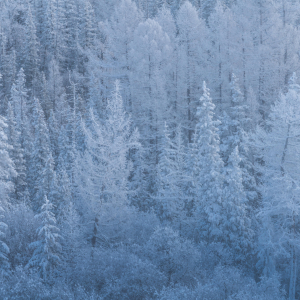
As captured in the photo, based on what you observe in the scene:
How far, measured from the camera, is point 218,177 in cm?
2006

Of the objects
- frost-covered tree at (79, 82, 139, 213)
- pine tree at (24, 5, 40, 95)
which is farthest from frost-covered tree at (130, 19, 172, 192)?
pine tree at (24, 5, 40, 95)

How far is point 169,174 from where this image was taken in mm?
23031

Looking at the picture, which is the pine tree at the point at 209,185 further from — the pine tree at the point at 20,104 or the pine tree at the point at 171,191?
the pine tree at the point at 20,104

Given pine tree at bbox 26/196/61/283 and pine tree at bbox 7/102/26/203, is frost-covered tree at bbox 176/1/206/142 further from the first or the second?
pine tree at bbox 26/196/61/283

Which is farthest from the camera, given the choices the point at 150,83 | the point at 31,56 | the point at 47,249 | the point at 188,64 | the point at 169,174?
the point at 31,56

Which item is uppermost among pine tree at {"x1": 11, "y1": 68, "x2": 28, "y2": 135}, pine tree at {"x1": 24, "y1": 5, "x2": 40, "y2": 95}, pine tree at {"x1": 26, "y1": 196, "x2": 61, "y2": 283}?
pine tree at {"x1": 24, "y1": 5, "x2": 40, "y2": 95}

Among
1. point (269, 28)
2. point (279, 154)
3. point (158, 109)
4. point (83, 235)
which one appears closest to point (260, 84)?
point (269, 28)

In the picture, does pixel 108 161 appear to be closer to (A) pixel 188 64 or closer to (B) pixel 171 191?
(B) pixel 171 191

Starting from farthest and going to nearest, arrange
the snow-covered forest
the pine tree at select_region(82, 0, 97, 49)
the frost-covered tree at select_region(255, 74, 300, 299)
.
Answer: the pine tree at select_region(82, 0, 97, 49) → the frost-covered tree at select_region(255, 74, 300, 299) → the snow-covered forest

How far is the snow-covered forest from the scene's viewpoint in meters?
13.6

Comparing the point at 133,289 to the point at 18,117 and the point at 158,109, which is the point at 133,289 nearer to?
the point at 158,109

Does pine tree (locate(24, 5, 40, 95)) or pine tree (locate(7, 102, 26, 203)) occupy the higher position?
pine tree (locate(24, 5, 40, 95))

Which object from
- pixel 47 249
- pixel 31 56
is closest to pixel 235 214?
pixel 47 249

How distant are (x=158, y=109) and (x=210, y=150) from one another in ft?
35.2
